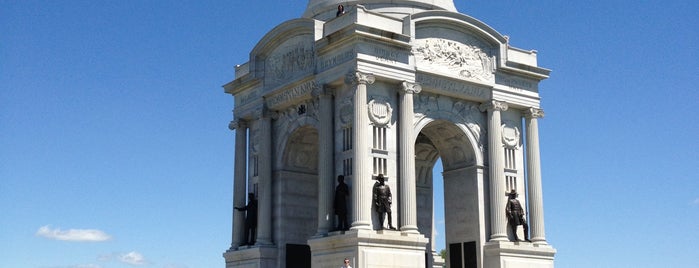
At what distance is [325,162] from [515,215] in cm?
825

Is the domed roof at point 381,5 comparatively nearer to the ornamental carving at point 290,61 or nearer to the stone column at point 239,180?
the ornamental carving at point 290,61

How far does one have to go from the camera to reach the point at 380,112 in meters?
35.1

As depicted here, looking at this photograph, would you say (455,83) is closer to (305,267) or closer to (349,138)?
(349,138)

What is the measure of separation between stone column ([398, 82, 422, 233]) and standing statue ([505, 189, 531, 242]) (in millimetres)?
4687

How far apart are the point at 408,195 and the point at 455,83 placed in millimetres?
5595

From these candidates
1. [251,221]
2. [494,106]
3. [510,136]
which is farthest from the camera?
[251,221]

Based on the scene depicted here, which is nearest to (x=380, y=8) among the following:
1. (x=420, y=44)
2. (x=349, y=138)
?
(x=420, y=44)

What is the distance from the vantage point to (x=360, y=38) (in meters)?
34.7

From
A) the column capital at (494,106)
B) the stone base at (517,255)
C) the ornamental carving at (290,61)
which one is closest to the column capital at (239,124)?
the ornamental carving at (290,61)

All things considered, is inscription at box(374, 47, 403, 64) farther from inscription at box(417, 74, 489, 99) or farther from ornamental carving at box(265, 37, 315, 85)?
ornamental carving at box(265, 37, 315, 85)

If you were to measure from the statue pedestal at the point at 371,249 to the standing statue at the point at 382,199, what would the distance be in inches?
21.4

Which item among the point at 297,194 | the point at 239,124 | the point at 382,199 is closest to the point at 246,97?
the point at 239,124

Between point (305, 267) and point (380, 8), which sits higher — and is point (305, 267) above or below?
below

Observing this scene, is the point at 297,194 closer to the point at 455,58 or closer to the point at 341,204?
the point at 341,204
